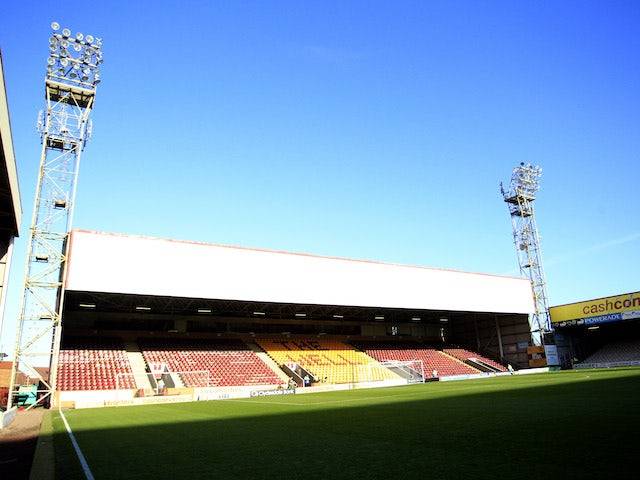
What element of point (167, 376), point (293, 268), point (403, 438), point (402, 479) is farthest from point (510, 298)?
point (402, 479)

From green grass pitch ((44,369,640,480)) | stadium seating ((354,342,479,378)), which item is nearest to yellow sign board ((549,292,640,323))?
stadium seating ((354,342,479,378))

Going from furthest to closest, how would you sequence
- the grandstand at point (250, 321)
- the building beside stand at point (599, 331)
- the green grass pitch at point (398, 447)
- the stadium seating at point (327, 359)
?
the building beside stand at point (599, 331) < the stadium seating at point (327, 359) < the grandstand at point (250, 321) < the green grass pitch at point (398, 447)

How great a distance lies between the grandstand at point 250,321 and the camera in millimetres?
26969

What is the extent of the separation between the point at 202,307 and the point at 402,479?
3352 centimetres

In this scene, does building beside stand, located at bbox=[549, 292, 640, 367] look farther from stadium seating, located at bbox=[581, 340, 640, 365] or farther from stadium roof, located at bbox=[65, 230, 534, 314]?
stadium roof, located at bbox=[65, 230, 534, 314]

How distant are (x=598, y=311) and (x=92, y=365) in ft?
136

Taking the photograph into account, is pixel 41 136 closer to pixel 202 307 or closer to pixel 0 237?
pixel 0 237

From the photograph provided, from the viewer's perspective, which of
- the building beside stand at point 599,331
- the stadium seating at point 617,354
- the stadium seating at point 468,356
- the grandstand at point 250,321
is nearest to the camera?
the grandstand at point 250,321

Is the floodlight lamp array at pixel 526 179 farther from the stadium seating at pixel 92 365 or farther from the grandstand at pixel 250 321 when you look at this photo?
the stadium seating at pixel 92 365

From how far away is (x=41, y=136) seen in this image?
27.0 meters

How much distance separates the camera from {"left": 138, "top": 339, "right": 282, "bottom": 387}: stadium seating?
30.4 meters

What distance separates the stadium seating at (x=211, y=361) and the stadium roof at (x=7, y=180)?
15014 mm

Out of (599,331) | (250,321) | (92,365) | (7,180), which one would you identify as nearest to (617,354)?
(599,331)

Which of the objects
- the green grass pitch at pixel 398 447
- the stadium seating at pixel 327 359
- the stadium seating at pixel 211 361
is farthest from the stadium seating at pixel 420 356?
the green grass pitch at pixel 398 447
